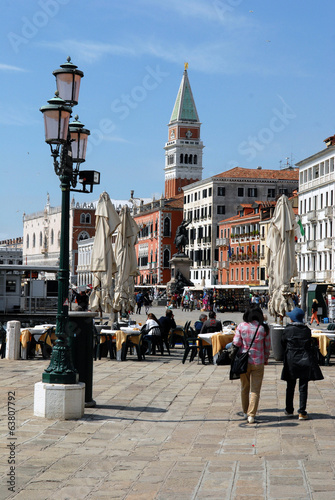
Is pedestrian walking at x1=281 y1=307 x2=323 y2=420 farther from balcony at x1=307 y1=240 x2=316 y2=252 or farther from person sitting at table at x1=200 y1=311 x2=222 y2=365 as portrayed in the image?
balcony at x1=307 y1=240 x2=316 y2=252

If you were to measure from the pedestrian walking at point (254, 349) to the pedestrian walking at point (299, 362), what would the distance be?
287 mm

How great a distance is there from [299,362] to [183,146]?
127m

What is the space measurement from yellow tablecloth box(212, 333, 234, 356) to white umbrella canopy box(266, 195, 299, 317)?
3.47 metres

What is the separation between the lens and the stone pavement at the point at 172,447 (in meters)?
6.84

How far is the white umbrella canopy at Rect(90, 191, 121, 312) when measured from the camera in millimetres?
20828

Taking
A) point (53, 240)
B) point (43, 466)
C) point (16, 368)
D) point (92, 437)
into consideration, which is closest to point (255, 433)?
point (92, 437)

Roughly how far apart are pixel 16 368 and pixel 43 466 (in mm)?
8613

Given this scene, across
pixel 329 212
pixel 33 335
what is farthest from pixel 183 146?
pixel 33 335

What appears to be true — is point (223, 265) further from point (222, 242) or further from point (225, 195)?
point (225, 195)

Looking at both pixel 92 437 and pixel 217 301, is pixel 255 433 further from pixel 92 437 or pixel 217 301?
pixel 217 301

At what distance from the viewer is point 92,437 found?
9078 millimetres

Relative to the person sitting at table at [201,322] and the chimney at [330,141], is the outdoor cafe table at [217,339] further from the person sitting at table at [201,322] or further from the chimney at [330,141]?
the chimney at [330,141]

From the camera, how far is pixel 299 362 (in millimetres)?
10211

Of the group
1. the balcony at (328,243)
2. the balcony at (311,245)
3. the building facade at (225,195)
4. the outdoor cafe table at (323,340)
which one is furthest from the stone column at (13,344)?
the building facade at (225,195)
